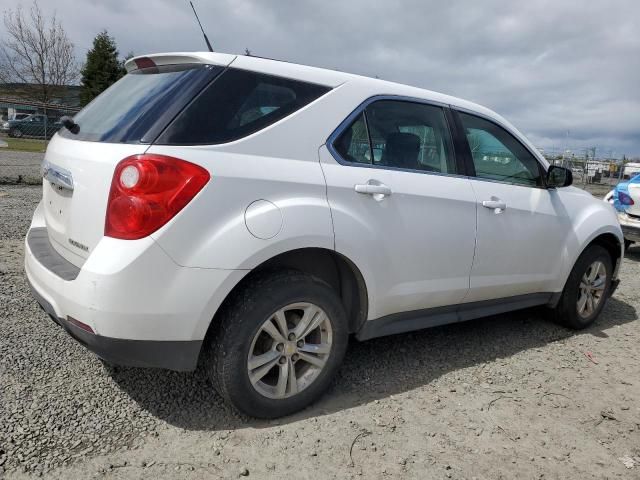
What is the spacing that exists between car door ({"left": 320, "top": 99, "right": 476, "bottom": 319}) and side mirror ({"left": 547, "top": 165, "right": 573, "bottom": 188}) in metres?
1.01

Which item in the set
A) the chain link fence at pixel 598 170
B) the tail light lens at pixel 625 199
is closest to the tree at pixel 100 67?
the chain link fence at pixel 598 170

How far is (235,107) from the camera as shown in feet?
8.07

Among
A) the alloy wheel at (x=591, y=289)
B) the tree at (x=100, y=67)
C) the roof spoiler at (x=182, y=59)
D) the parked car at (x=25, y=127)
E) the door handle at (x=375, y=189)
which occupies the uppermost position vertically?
the tree at (x=100, y=67)

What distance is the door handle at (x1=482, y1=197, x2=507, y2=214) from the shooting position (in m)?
3.41

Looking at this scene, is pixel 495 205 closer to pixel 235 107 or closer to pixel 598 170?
pixel 235 107

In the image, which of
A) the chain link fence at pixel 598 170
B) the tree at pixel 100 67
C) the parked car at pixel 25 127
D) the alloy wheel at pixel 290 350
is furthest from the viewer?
the tree at pixel 100 67

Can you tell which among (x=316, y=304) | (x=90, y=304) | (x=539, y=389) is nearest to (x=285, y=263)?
(x=316, y=304)

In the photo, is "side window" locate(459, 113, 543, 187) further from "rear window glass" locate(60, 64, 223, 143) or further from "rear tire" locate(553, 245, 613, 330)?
"rear window glass" locate(60, 64, 223, 143)

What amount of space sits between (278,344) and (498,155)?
224 centimetres

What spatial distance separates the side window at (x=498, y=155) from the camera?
11.7 ft

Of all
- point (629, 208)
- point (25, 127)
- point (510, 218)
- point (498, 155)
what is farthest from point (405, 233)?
point (25, 127)

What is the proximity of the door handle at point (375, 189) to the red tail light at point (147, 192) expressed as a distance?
884 mm

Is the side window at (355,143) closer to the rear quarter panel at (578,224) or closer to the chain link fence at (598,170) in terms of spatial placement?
the rear quarter panel at (578,224)

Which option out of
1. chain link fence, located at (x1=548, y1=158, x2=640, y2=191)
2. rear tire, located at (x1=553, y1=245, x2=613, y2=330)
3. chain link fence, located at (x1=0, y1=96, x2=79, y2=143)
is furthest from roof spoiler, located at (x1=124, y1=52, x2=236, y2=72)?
chain link fence, located at (x1=0, y1=96, x2=79, y2=143)
